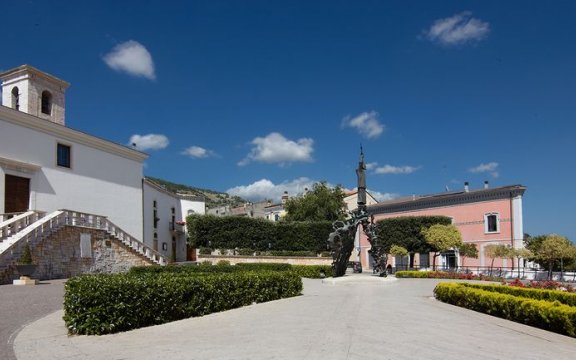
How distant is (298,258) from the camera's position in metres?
44.5

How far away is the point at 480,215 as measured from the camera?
4788 centimetres

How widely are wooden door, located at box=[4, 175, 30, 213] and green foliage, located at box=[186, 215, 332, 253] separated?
18.0 metres

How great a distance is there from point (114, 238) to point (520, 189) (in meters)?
36.2

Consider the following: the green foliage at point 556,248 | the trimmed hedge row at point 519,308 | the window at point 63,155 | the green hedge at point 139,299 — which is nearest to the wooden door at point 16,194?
the window at point 63,155

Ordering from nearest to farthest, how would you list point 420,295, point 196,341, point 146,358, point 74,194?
1. point 146,358
2. point 196,341
3. point 420,295
4. point 74,194

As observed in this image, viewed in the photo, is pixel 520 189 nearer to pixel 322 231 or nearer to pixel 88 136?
pixel 322 231

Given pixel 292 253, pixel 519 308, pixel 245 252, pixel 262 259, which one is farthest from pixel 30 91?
pixel 519 308

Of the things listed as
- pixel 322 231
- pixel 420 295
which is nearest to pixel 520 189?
pixel 322 231

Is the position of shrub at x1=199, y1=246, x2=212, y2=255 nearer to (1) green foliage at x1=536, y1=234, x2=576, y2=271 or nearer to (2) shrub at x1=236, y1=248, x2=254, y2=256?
(2) shrub at x1=236, y1=248, x2=254, y2=256

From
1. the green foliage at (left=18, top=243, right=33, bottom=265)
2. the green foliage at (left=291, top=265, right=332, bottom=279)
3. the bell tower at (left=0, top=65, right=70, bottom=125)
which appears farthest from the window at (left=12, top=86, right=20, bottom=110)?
the green foliage at (left=291, top=265, right=332, bottom=279)

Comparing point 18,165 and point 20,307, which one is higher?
point 18,165

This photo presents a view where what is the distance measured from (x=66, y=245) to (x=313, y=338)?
2043 cm

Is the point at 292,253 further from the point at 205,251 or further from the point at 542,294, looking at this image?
the point at 542,294

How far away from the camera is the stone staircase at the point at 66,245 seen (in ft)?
72.0
